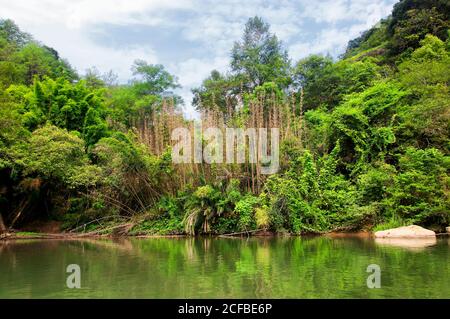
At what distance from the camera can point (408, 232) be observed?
12430mm

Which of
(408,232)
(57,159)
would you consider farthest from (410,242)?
(57,159)

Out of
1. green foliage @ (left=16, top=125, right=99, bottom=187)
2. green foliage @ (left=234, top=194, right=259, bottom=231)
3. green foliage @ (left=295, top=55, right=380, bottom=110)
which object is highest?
green foliage @ (left=295, top=55, right=380, bottom=110)

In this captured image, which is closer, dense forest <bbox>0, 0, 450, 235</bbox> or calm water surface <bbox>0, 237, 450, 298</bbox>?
calm water surface <bbox>0, 237, 450, 298</bbox>

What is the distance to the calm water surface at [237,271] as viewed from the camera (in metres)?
5.57

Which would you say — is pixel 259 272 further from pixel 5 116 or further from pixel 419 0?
pixel 419 0

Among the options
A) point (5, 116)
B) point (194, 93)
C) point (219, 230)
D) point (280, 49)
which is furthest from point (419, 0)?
point (5, 116)

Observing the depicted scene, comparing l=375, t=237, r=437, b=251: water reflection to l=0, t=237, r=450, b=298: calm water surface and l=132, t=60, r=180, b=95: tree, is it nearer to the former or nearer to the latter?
l=0, t=237, r=450, b=298: calm water surface

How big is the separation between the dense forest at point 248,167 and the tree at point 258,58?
6.49 m

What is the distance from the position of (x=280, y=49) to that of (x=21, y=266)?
81.7 ft

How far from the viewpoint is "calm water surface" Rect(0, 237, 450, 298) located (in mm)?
5570

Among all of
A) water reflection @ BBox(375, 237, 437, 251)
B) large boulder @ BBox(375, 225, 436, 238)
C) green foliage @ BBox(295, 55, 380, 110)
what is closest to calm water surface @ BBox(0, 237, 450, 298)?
water reflection @ BBox(375, 237, 437, 251)

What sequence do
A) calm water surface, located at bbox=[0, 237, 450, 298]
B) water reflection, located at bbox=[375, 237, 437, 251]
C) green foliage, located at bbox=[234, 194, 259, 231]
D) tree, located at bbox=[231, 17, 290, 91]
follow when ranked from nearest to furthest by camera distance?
calm water surface, located at bbox=[0, 237, 450, 298], water reflection, located at bbox=[375, 237, 437, 251], green foliage, located at bbox=[234, 194, 259, 231], tree, located at bbox=[231, 17, 290, 91]

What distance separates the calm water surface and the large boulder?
1.41 metres

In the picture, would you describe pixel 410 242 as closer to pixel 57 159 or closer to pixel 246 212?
pixel 246 212
